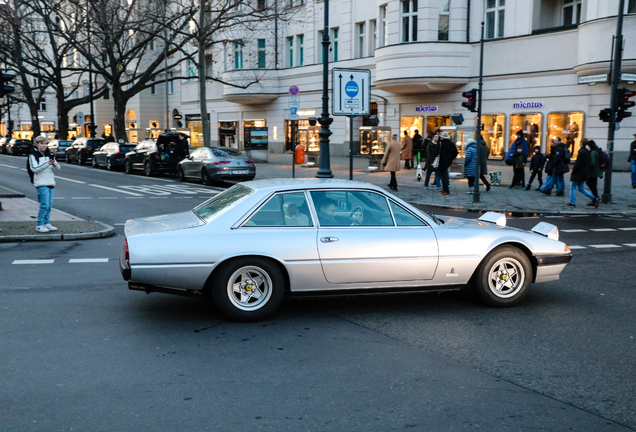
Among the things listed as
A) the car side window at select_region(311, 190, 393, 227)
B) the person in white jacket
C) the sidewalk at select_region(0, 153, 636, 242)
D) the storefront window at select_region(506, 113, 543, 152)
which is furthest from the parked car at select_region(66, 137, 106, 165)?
the car side window at select_region(311, 190, 393, 227)

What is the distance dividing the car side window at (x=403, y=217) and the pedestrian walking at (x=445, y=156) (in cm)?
1228

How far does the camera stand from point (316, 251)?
6082 mm

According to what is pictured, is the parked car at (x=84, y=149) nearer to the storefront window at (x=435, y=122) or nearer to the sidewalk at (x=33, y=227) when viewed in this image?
the storefront window at (x=435, y=122)

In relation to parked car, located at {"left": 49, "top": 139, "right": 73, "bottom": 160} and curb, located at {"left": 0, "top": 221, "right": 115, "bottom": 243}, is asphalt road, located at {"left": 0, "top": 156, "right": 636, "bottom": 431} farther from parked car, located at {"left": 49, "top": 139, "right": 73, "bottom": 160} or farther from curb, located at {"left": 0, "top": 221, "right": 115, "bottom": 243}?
parked car, located at {"left": 49, "top": 139, "right": 73, "bottom": 160}

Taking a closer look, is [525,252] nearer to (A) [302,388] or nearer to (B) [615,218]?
(A) [302,388]

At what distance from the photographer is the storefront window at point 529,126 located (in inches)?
1107

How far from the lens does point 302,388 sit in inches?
177

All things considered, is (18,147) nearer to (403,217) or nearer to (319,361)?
(403,217)

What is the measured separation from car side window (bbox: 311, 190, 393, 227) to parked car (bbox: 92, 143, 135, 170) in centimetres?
2581

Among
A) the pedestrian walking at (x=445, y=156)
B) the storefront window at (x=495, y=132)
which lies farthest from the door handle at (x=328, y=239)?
the storefront window at (x=495, y=132)

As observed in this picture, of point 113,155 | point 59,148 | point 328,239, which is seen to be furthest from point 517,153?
point 59,148

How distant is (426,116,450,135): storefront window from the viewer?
3148 cm

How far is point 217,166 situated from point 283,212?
16.7 metres

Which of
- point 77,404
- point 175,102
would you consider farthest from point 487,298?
point 175,102
